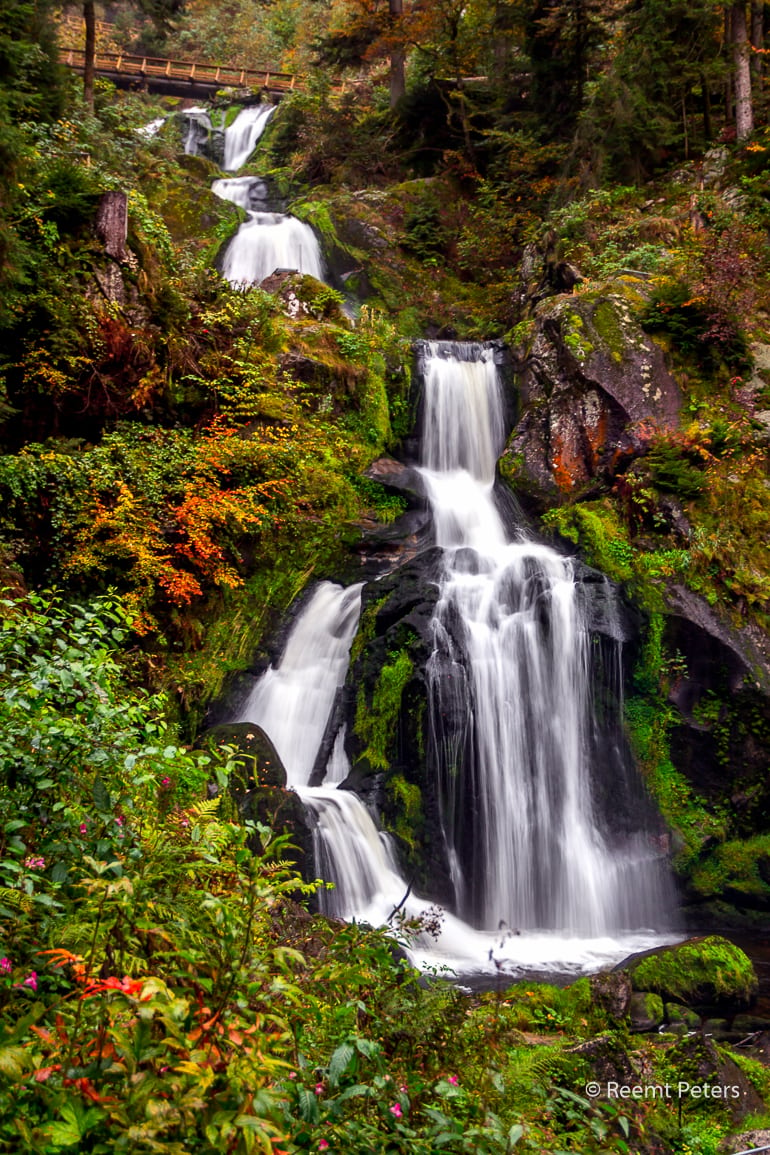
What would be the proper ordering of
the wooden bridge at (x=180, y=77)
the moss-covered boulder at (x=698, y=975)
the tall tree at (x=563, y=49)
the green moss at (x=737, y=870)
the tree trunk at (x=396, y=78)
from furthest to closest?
1. the wooden bridge at (x=180, y=77)
2. the tree trunk at (x=396, y=78)
3. the tall tree at (x=563, y=49)
4. the green moss at (x=737, y=870)
5. the moss-covered boulder at (x=698, y=975)

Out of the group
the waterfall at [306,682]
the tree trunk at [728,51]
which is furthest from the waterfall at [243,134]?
the waterfall at [306,682]

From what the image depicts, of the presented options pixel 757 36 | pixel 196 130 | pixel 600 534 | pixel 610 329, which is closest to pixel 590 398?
pixel 610 329

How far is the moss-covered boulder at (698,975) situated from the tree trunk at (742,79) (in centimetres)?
1454

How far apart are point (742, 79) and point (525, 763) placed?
46.8 ft

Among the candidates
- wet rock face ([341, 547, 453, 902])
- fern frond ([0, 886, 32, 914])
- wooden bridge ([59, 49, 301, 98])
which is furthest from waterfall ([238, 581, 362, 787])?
wooden bridge ([59, 49, 301, 98])

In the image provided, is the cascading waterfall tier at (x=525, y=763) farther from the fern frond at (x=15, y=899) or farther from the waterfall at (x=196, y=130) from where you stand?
the waterfall at (x=196, y=130)

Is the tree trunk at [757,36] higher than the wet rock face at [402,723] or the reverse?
higher

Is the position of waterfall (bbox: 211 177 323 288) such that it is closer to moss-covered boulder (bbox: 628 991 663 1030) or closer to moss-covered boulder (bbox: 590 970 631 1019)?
moss-covered boulder (bbox: 590 970 631 1019)

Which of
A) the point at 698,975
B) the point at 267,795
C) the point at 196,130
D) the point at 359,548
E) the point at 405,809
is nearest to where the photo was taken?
the point at 698,975

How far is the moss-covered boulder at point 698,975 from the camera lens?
6.24 meters

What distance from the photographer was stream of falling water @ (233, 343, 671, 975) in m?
7.68

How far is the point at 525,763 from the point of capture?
8.92 metres

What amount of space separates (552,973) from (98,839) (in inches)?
239

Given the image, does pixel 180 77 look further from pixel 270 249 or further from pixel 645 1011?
pixel 645 1011
